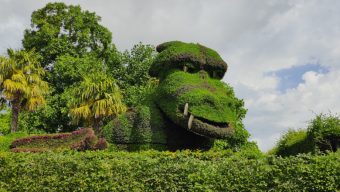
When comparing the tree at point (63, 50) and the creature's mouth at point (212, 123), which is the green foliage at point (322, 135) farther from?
the tree at point (63, 50)

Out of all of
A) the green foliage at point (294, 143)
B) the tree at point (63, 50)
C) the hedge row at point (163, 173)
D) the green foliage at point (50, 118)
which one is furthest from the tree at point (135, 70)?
the hedge row at point (163, 173)

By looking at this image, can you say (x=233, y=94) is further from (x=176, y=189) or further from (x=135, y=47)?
(x=176, y=189)

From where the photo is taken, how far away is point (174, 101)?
549 inches

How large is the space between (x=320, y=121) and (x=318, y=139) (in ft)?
2.03

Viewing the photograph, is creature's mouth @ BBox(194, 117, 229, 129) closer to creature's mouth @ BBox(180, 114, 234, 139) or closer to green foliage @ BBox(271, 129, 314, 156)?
creature's mouth @ BBox(180, 114, 234, 139)

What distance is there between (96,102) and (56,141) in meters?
8.87

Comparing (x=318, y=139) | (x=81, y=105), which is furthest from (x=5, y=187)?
(x=81, y=105)

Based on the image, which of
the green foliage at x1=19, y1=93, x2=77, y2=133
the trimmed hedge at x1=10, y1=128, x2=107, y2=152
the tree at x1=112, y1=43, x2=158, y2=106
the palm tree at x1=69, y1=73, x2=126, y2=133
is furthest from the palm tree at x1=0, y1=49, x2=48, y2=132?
the trimmed hedge at x1=10, y1=128, x2=107, y2=152

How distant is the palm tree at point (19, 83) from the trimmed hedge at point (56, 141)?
10027 mm

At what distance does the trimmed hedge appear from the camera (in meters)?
13.5

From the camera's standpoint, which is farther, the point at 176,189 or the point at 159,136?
the point at 159,136

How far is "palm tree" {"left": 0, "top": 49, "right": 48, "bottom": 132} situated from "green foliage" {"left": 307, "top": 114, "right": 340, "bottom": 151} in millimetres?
15713

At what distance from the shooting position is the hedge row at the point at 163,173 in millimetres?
7320

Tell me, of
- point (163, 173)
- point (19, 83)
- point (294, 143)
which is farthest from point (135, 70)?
point (163, 173)
